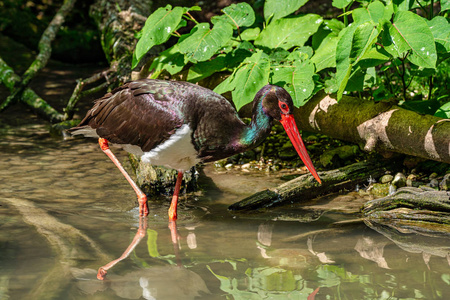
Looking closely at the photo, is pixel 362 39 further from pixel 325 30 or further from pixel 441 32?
pixel 325 30

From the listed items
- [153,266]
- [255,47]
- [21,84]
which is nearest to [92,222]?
[153,266]

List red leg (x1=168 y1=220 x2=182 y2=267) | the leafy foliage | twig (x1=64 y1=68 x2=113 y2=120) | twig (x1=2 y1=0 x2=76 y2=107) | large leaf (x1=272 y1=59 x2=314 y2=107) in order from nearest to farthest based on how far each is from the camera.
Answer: red leg (x1=168 y1=220 x2=182 y2=267) → the leafy foliage → large leaf (x1=272 y1=59 x2=314 y2=107) → twig (x1=64 y1=68 x2=113 y2=120) → twig (x1=2 y1=0 x2=76 y2=107)

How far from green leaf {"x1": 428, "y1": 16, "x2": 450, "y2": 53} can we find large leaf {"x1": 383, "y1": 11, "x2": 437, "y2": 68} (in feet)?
1.12

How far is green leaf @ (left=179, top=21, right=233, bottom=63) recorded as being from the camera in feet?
17.7

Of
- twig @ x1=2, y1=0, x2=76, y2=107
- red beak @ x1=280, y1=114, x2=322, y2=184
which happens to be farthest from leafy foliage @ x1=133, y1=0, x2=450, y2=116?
twig @ x1=2, y1=0, x2=76, y2=107

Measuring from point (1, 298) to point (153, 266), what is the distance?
96 centimetres

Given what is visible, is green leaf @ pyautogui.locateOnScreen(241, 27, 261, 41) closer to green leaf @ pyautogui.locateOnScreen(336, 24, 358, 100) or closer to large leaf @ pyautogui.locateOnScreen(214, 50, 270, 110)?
large leaf @ pyautogui.locateOnScreen(214, 50, 270, 110)

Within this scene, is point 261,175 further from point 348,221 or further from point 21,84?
point 21,84

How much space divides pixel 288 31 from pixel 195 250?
2760 mm

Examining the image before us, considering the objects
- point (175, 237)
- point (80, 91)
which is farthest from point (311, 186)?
point (80, 91)

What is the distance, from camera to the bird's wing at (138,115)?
15.4 ft

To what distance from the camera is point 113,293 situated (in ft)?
10.7

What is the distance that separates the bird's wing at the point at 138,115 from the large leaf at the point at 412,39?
1.85 metres

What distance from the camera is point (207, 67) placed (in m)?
5.80
